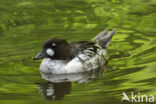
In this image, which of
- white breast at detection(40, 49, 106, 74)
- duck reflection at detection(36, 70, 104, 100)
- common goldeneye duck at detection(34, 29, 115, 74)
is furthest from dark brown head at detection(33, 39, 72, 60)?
duck reflection at detection(36, 70, 104, 100)

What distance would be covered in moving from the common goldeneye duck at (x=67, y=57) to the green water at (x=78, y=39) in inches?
14.5

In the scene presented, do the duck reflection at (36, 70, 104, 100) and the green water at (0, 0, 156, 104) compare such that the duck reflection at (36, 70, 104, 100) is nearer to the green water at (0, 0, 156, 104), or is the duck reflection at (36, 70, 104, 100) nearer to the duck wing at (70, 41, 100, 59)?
the green water at (0, 0, 156, 104)

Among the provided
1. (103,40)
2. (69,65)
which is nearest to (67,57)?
(69,65)

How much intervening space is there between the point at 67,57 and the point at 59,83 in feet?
3.65

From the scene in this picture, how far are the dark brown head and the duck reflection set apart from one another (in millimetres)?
483

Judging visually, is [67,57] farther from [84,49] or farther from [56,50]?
[84,49]

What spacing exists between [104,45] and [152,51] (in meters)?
1.29

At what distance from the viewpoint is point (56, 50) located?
9.76 meters

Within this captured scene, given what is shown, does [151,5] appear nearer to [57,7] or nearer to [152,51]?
[57,7]

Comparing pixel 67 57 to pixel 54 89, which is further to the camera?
pixel 67 57

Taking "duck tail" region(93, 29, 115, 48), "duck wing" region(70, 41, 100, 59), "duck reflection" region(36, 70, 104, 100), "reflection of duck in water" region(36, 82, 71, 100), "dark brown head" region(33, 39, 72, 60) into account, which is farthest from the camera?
"duck tail" region(93, 29, 115, 48)

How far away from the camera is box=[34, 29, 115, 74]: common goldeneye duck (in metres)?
9.62

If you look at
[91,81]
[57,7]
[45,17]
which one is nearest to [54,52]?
[91,81]

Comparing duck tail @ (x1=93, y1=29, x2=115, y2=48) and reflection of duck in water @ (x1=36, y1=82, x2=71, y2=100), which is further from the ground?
duck tail @ (x1=93, y1=29, x2=115, y2=48)
